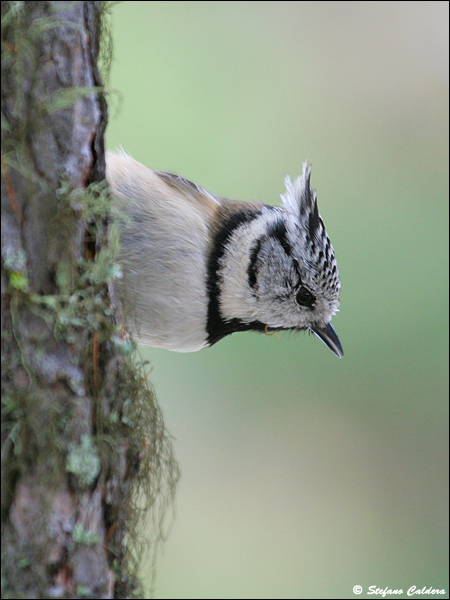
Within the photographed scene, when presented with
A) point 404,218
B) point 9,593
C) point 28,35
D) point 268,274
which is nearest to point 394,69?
point 404,218

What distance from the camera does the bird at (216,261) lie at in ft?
6.31

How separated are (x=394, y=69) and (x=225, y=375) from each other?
2321 millimetres

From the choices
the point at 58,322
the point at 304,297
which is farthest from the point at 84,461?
the point at 304,297

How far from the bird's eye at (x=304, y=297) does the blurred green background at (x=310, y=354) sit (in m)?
1.80

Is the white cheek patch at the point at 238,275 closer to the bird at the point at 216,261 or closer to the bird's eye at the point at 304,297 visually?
the bird at the point at 216,261

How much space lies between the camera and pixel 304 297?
2.17m

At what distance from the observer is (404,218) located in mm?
4301

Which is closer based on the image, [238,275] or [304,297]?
[238,275]

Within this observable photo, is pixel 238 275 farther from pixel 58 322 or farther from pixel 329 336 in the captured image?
pixel 58 322

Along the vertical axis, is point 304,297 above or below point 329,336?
above

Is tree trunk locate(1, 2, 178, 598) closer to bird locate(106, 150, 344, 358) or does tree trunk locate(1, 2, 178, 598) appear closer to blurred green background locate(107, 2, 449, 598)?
bird locate(106, 150, 344, 358)

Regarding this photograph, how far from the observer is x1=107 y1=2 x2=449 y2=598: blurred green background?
401 centimetres

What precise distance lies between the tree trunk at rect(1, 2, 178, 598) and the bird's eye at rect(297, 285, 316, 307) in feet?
3.47

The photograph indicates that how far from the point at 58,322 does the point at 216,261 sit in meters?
0.97
